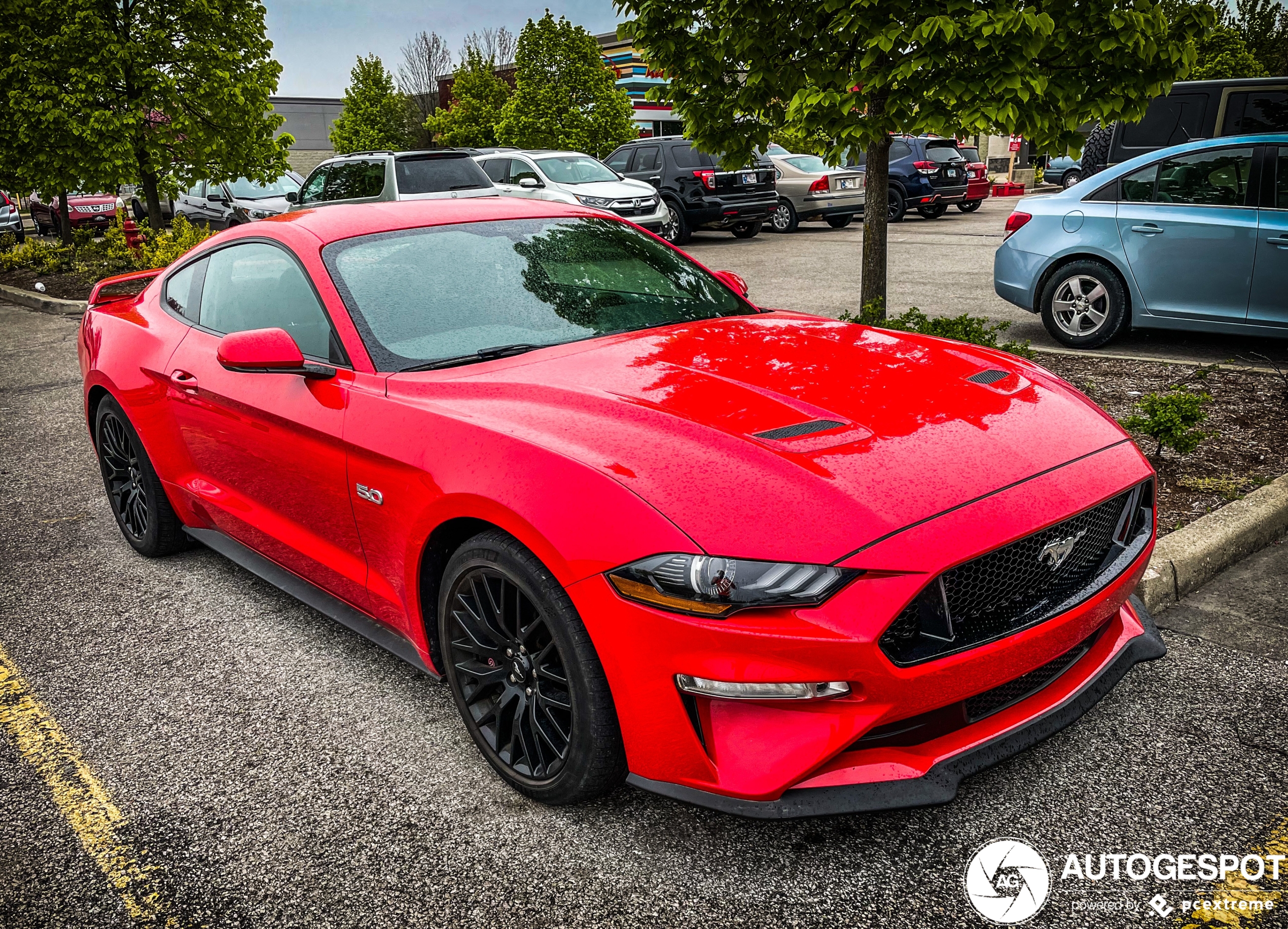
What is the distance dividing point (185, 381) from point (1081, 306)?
6.35 metres

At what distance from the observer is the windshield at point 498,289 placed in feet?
10.5

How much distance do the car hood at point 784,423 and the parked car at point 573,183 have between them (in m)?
11.8

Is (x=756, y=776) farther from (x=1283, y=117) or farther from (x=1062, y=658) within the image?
(x=1283, y=117)

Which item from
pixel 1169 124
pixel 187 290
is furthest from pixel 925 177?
pixel 187 290

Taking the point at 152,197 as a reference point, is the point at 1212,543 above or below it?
below

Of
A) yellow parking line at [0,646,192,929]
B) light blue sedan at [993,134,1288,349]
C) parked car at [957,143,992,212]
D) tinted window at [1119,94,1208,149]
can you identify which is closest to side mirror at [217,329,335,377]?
yellow parking line at [0,646,192,929]

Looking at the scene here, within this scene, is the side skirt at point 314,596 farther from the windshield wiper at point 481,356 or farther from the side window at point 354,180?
the side window at point 354,180

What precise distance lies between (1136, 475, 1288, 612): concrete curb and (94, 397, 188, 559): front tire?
4048mm

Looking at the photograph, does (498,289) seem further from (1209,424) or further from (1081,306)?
(1081,306)

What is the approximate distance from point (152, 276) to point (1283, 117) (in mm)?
10220

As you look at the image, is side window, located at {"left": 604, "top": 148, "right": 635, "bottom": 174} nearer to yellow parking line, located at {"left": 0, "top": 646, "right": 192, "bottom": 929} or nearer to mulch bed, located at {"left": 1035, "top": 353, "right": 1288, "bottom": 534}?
mulch bed, located at {"left": 1035, "top": 353, "right": 1288, "bottom": 534}

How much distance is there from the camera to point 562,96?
85.5 ft

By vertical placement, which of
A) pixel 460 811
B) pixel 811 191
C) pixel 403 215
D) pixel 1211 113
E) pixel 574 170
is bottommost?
pixel 460 811

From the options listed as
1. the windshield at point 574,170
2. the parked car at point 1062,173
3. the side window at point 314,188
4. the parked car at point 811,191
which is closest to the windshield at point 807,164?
the parked car at point 811,191
